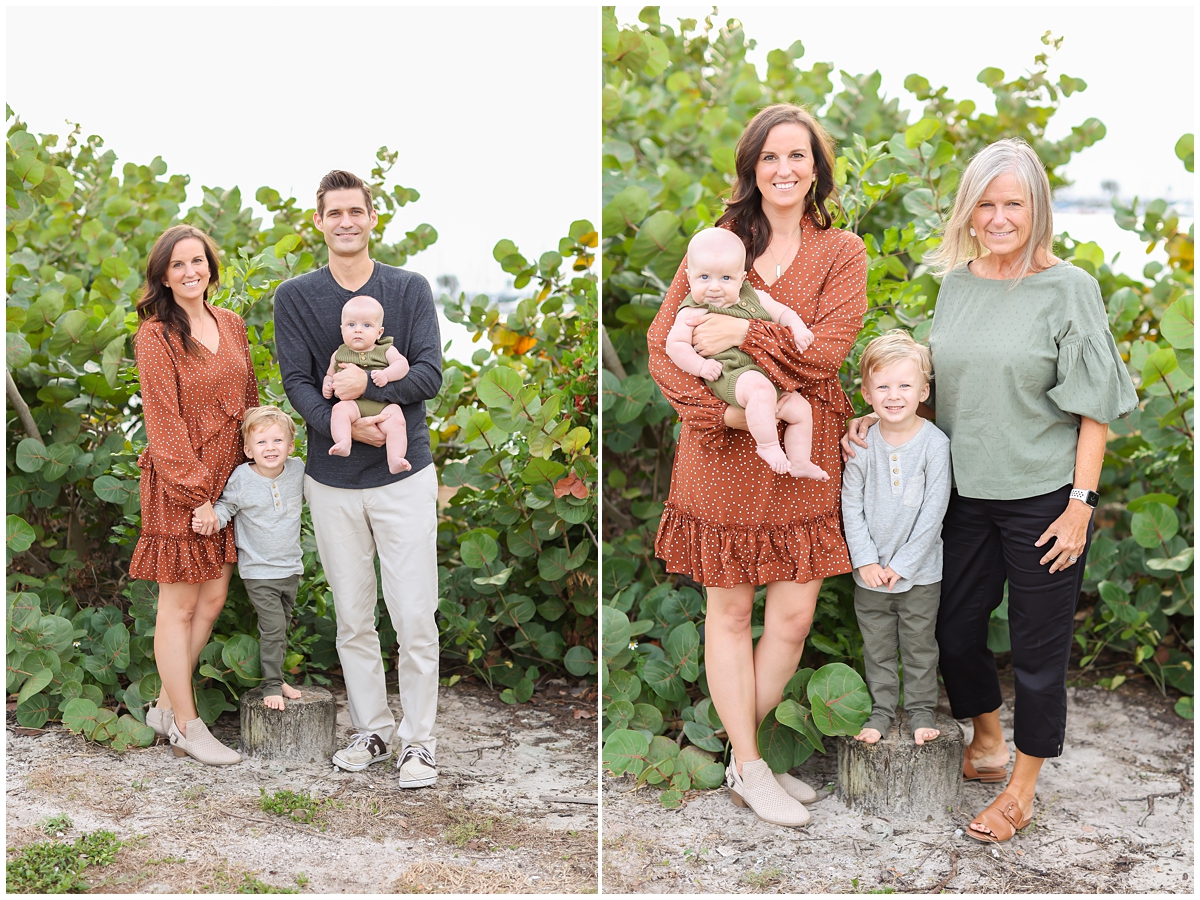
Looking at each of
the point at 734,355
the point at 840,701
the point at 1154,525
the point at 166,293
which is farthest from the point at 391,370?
the point at 1154,525

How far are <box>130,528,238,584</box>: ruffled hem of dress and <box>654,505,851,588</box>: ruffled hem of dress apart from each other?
4.71 feet

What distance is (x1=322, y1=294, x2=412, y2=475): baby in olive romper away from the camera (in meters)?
2.93

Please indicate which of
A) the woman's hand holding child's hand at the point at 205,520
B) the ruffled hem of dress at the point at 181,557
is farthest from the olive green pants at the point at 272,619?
the woman's hand holding child's hand at the point at 205,520

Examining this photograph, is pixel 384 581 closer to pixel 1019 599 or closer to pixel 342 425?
pixel 342 425

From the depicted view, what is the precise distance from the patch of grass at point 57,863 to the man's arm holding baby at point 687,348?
76.0 inches

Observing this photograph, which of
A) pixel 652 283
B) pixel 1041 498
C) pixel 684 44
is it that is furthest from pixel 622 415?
pixel 684 44

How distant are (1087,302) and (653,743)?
1.73m

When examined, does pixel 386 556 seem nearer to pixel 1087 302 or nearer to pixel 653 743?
pixel 653 743

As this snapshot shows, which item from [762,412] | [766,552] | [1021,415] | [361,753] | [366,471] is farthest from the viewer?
[361,753]

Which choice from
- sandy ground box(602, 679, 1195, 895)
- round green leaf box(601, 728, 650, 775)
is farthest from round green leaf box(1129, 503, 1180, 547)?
round green leaf box(601, 728, 650, 775)

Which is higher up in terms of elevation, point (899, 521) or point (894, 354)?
point (894, 354)

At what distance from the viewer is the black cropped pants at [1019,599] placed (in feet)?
9.02

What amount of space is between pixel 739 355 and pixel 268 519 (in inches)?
60.8

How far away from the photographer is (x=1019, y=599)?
2.79 metres
